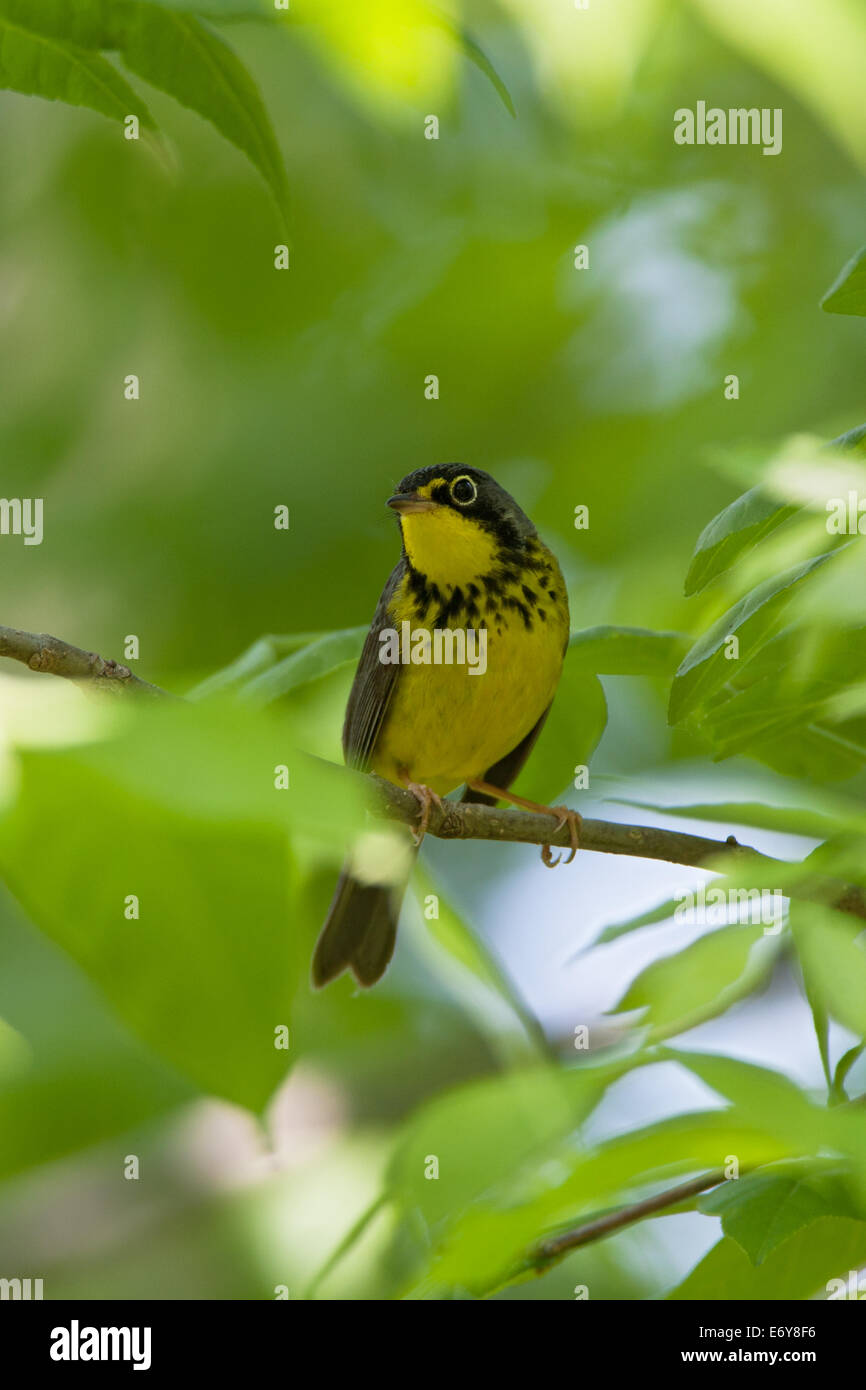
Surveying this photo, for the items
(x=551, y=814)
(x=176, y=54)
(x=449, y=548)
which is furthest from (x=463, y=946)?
(x=449, y=548)

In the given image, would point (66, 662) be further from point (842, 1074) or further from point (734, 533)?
point (842, 1074)

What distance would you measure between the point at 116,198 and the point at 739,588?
23.5 feet

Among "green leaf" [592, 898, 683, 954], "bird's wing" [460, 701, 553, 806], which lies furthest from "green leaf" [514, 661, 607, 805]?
"bird's wing" [460, 701, 553, 806]

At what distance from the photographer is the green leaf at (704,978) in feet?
5.82

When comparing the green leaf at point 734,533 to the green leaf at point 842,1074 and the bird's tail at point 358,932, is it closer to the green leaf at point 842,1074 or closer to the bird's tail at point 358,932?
the green leaf at point 842,1074

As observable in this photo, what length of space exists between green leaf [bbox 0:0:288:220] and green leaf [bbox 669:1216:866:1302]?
1975 mm

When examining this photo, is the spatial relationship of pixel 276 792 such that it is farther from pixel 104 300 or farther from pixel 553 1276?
pixel 104 300

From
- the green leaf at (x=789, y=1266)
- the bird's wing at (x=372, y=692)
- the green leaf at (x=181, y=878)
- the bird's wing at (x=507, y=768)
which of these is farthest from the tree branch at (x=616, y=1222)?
the bird's wing at (x=507, y=768)

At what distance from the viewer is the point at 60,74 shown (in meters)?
2.37

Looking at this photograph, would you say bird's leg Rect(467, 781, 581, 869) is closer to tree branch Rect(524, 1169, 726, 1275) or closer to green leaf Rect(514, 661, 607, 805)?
green leaf Rect(514, 661, 607, 805)

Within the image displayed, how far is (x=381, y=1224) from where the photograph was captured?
212 centimetres

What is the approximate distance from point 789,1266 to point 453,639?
4555 millimetres

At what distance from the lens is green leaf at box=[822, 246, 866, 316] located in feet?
7.03

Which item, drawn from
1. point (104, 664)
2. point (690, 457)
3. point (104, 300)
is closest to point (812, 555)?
point (104, 664)
